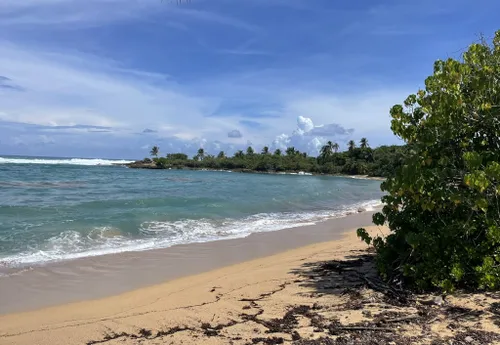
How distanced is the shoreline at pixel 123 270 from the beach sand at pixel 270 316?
0.52 meters

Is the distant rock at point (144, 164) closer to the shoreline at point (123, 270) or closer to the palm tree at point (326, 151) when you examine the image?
the palm tree at point (326, 151)

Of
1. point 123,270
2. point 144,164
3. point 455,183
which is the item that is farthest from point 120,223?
point 144,164

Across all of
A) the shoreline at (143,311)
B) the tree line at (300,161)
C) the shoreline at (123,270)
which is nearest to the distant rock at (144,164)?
the tree line at (300,161)

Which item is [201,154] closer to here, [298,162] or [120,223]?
[298,162]

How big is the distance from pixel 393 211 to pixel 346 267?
55.8 inches

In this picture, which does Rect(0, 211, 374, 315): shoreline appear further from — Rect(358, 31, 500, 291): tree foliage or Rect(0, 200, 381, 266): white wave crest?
Rect(358, 31, 500, 291): tree foliage

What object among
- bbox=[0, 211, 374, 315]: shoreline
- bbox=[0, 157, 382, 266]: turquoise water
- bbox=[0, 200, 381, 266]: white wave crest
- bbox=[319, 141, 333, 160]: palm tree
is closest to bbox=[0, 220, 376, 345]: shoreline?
bbox=[0, 211, 374, 315]: shoreline

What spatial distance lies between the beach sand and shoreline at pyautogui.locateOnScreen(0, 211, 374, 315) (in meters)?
0.52

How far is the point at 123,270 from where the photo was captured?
7844 mm

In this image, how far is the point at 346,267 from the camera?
688 cm

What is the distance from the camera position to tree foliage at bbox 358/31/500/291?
4.73 m

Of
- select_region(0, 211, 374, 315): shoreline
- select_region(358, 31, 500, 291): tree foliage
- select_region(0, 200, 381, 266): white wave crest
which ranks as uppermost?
select_region(358, 31, 500, 291): tree foliage

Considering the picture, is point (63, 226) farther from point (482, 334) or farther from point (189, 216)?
point (482, 334)

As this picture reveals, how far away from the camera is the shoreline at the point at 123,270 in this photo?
20.6 feet
